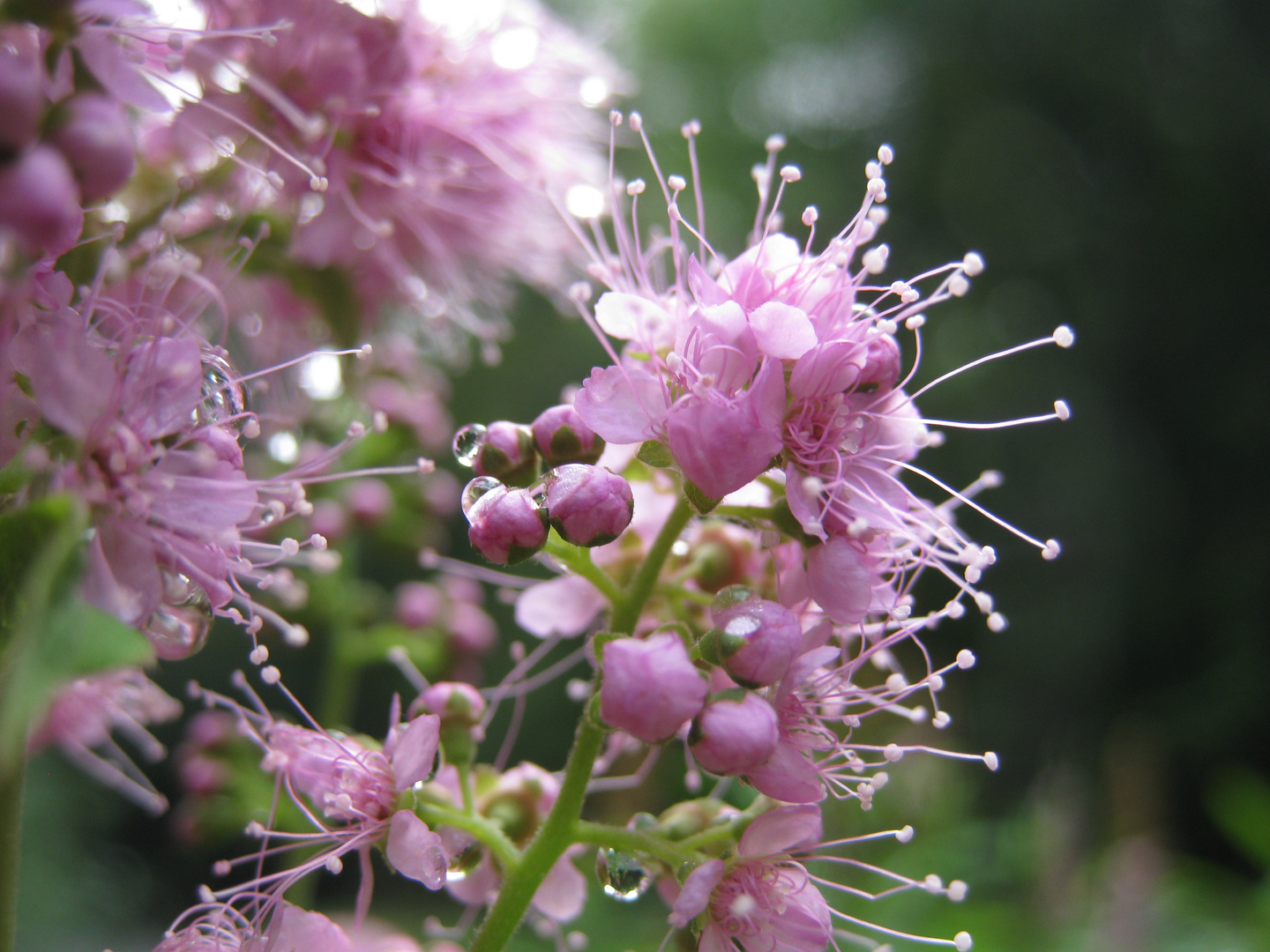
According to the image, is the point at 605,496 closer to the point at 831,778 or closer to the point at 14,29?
the point at 831,778

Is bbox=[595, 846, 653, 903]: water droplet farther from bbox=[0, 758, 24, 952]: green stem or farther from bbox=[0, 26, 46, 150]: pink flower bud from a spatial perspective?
bbox=[0, 26, 46, 150]: pink flower bud

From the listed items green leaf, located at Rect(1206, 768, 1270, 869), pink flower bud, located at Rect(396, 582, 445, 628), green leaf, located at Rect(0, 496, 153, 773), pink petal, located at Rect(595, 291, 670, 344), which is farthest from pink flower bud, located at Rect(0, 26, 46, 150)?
green leaf, located at Rect(1206, 768, 1270, 869)

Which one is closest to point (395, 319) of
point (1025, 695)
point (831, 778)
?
point (831, 778)

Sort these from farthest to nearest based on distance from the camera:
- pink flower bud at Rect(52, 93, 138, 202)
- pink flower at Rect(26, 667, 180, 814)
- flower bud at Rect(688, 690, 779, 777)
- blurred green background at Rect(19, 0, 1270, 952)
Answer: blurred green background at Rect(19, 0, 1270, 952) → pink flower at Rect(26, 667, 180, 814) → flower bud at Rect(688, 690, 779, 777) → pink flower bud at Rect(52, 93, 138, 202)

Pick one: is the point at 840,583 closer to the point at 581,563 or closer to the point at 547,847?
the point at 581,563

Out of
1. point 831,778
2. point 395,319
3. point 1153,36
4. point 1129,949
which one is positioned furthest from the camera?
point 1153,36

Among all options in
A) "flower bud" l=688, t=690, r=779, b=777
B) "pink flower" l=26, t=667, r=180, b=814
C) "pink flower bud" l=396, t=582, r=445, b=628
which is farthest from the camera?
"pink flower bud" l=396, t=582, r=445, b=628

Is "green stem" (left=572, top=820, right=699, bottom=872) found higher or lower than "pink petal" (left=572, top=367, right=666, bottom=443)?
lower
